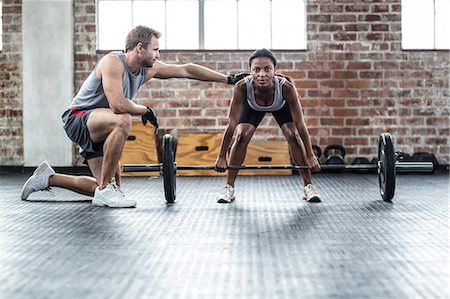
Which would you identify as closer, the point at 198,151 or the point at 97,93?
the point at 97,93

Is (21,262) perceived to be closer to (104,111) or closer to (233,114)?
(104,111)

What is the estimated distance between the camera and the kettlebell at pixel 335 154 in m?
6.08

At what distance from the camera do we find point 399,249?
2416 mm

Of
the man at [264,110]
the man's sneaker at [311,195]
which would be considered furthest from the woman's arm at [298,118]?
the man's sneaker at [311,195]

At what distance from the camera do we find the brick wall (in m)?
6.66

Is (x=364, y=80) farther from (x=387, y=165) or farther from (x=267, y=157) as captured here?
(x=387, y=165)

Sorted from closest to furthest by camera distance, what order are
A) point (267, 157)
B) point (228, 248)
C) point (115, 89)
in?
point (228, 248), point (115, 89), point (267, 157)

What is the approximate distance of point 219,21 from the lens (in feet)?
21.6

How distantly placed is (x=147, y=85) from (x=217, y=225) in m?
3.80

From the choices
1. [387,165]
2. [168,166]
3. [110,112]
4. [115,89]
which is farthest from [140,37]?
[387,165]

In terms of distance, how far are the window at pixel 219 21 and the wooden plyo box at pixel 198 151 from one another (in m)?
0.98

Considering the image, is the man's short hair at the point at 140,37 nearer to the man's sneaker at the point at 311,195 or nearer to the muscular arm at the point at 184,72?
the muscular arm at the point at 184,72

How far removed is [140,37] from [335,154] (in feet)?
10.9

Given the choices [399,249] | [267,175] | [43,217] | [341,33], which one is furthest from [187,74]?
[341,33]
